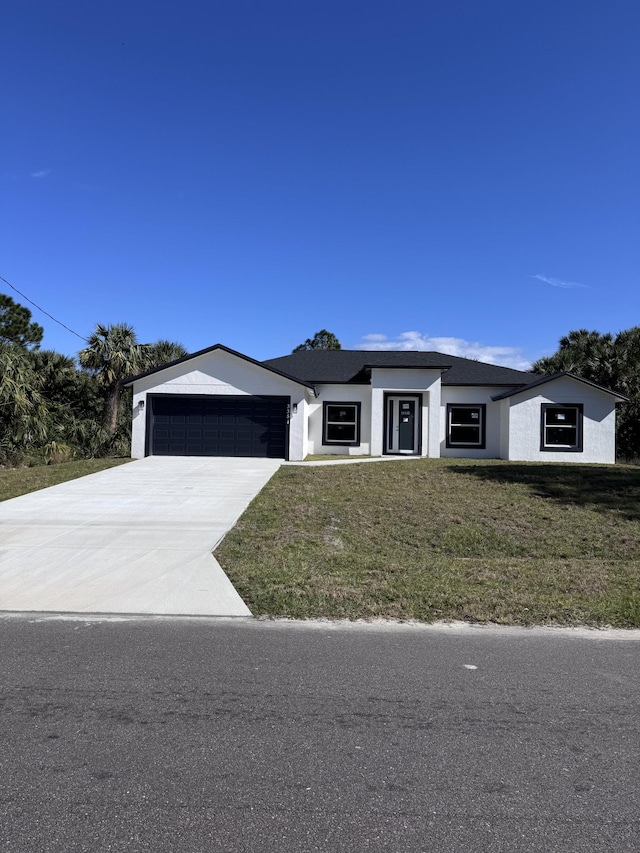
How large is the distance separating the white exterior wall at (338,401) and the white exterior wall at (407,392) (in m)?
0.50


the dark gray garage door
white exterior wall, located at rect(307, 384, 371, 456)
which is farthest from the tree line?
white exterior wall, located at rect(307, 384, 371, 456)

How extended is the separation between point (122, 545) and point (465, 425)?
1763cm

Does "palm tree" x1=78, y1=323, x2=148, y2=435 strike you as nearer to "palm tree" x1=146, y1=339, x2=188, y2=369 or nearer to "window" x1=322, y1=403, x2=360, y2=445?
"palm tree" x1=146, y1=339, x2=188, y2=369

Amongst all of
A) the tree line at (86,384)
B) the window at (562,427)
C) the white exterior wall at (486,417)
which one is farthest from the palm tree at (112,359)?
the window at (562,427)

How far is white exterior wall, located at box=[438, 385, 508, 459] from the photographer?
2352 cm

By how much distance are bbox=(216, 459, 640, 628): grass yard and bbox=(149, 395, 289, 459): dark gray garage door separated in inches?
202

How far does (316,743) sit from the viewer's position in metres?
3.45

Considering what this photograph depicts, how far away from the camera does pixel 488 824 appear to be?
109 inches

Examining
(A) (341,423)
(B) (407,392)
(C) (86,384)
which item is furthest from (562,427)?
(C) (86,384)

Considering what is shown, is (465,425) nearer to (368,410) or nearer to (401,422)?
(401,422)

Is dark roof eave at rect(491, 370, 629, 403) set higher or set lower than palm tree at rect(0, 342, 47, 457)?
higher

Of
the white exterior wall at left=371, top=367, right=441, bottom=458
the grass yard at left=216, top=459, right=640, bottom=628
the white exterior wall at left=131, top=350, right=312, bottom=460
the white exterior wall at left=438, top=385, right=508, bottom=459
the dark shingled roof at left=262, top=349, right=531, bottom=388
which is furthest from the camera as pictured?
the white exterior wall at left=438, top=385, right=508, bottom=459

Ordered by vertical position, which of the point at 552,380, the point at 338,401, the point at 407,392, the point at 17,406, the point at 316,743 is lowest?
the point at 316,743

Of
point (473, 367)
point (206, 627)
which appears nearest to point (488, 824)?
point (206, 627)
